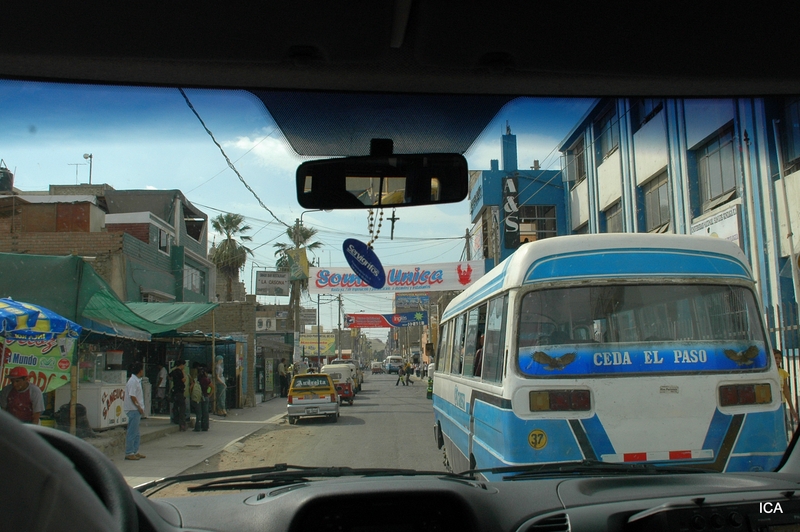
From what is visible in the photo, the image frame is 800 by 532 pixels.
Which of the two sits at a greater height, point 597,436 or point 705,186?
point 705,186

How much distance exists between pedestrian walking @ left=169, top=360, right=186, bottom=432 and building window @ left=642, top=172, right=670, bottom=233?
11.1 metres

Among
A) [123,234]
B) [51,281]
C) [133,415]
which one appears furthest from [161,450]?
[123,234]

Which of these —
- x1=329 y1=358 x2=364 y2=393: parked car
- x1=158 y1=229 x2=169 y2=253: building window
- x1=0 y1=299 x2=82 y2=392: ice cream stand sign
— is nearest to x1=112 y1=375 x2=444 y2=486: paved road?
x1=0 y1=299 x2=82 y2=392: ice cream stand sign

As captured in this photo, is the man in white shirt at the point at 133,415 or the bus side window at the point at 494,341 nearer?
the bus side window at the point at 494,341

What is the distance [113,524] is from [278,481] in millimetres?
2079

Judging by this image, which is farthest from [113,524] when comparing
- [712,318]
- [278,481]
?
[712,318]

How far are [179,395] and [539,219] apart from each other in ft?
31.4

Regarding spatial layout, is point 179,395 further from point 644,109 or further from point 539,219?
point 644,109

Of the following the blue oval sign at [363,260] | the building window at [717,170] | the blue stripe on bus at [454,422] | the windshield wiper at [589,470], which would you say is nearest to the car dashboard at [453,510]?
the windshield wiper at [589,470]

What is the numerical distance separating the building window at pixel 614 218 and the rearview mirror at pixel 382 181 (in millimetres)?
13570

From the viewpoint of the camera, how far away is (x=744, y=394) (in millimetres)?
4891

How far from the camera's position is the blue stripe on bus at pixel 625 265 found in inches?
200

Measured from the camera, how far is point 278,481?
3.40 meters

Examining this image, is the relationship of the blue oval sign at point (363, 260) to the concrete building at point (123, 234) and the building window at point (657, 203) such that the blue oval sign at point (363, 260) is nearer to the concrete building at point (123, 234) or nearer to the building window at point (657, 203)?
the concrete building at point (123, 234)
